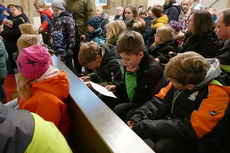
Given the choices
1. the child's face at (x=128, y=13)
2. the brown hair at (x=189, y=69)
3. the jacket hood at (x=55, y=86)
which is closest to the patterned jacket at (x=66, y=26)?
the child's face at (x=128, y=13)

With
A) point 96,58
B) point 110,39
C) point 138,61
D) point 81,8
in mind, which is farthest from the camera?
point 81,8

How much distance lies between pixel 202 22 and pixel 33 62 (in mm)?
2133

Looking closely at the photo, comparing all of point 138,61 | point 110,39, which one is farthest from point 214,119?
point 110,39

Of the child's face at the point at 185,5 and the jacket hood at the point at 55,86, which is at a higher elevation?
the child's face at the point at 185,5

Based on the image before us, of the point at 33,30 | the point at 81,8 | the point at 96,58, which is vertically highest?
the point at 81,8

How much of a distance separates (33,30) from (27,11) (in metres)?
5.66

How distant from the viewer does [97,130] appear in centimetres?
107

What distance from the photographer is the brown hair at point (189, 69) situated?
1.38 meters

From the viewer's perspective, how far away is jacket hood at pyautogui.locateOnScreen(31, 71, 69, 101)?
1467mm

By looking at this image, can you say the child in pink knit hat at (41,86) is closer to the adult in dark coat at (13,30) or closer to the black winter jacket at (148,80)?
the black winter jacket at (148,80)

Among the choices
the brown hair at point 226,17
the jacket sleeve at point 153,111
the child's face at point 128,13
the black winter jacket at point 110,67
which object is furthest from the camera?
the child's face at point 128,13

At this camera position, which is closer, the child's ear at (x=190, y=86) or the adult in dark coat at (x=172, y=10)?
the child's ear at (x=190, y=86)

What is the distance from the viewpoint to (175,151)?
1.45 m

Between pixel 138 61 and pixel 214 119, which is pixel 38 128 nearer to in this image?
pixel 214 119
